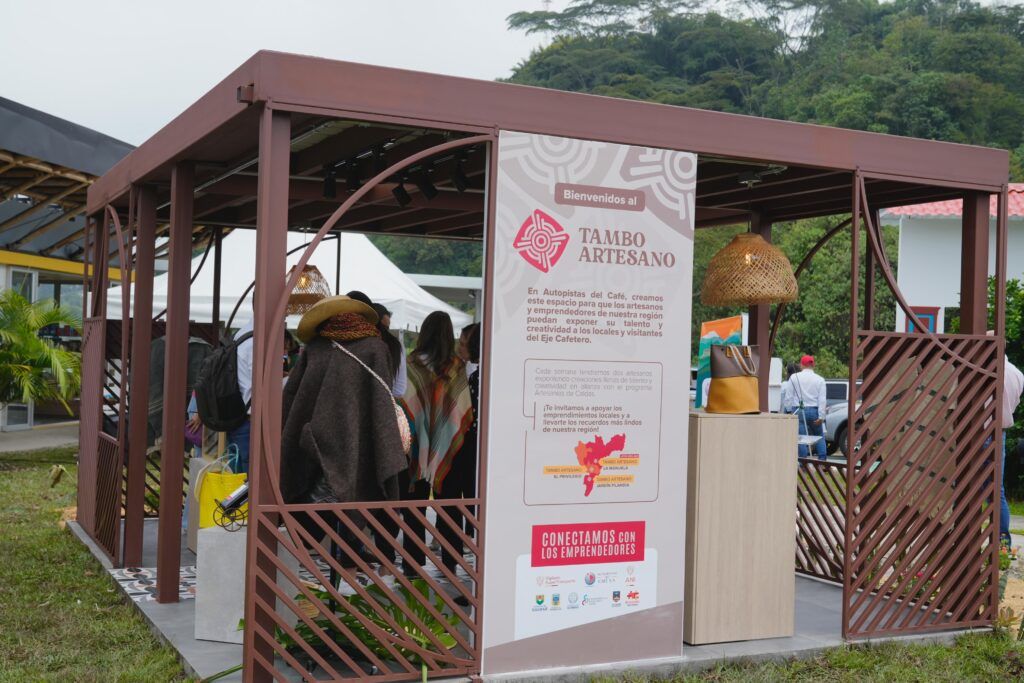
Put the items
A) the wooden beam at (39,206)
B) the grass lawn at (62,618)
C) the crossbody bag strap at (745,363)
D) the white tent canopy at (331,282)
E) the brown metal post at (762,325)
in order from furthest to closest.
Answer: the wooden beam at (39,206)
the white tent canopy at (331,282)
the brown metal post at (762,325)
the crossbody bag strap at (745,363)
the grass lawn at (62,618)

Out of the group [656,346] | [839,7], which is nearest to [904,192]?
[656,346]

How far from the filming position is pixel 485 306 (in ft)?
17.2

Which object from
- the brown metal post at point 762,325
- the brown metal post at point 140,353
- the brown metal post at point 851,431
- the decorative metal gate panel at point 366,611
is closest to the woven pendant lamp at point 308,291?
the brown metal post at point 140,353

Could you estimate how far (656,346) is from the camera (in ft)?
18.6

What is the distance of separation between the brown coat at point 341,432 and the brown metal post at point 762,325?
365 cm

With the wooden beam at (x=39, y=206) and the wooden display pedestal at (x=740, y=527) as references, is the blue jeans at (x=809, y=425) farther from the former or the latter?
the wooden display pedestal at (x=740, y=527)

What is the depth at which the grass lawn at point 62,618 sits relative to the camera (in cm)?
553

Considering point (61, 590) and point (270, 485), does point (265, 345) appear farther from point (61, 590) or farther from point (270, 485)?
point (61, 590)

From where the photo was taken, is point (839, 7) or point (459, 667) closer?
point (459, 667)

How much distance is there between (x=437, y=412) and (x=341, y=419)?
1.64m

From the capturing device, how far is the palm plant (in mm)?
13469

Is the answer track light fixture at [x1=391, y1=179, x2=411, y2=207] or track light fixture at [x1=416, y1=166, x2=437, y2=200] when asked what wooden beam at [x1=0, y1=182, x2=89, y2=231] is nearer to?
track light fixture at [x1=391, y1=179, x2=411, y2=207]

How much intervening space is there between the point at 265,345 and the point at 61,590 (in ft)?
11.3

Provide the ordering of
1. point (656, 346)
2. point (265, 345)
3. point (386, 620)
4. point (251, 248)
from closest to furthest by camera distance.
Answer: point (265, 345) → point (386, 620) → point (656, 346) → point (251, 248)
